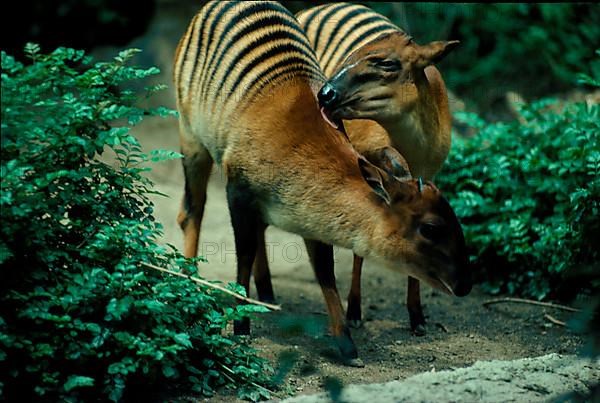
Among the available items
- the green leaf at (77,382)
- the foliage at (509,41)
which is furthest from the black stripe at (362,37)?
the foliage at (509,41)

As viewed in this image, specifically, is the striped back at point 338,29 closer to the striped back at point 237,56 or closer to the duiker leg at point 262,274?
the striped back at point 237,56

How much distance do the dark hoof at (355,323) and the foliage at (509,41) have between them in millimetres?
5976

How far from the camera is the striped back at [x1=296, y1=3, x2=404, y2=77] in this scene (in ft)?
22.9

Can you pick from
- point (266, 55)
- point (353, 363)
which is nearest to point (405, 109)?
point (266, 55)

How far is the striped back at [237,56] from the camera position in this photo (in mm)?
5887

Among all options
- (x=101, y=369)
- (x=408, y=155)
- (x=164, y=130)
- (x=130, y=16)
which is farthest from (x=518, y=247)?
(x=130, y=16)

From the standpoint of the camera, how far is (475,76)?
12180mm

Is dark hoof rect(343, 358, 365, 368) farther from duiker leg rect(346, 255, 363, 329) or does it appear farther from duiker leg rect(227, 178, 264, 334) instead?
duiker leg rect(346, 255, 363, 329)

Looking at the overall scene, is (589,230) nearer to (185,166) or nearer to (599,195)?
(599,195)

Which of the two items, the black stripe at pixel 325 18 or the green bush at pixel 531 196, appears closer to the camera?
the green bush at pixel 531 196

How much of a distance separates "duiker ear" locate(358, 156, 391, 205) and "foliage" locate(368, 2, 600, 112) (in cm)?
690

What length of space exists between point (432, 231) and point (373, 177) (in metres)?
0.45

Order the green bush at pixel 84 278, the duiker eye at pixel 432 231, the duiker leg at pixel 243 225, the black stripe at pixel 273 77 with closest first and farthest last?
the green bush at pixel 84 278 < the duiker eye at pixel 432 231 < the duiker leg at pixel 243 225 < the black stripe at pixel 273 77

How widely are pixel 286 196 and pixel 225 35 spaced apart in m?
1.55
